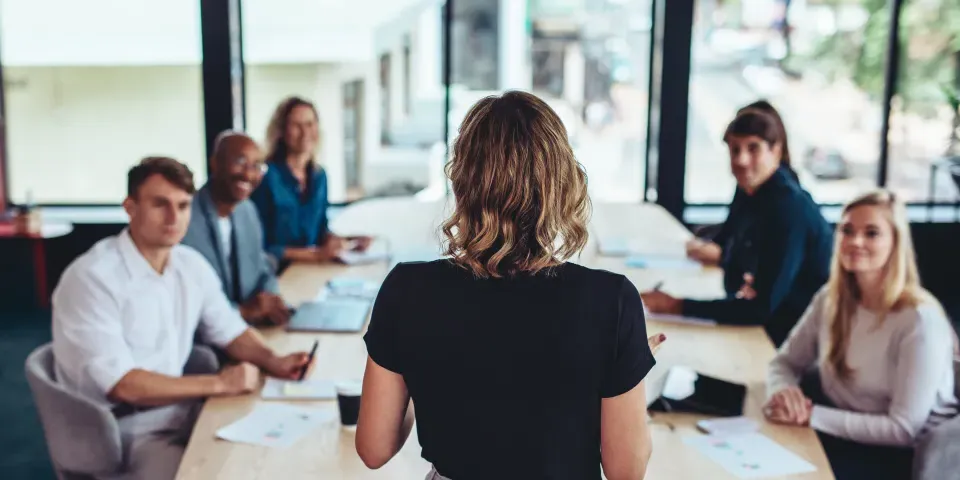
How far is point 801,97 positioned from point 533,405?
549cm

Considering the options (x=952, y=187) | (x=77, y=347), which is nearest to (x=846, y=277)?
(x=77, y=347)

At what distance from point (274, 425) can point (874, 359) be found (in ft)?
4.92

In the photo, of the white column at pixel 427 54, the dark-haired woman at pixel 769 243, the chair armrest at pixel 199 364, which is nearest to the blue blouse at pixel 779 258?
the dark-haired woman at pixel 769 243

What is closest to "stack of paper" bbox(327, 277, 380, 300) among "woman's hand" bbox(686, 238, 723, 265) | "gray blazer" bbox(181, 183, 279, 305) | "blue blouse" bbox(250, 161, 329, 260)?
"gray blazer" bbox(181, 183, 279, 305)

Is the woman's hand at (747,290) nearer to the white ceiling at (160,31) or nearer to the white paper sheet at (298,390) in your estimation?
the white paper sheet at (298,390)

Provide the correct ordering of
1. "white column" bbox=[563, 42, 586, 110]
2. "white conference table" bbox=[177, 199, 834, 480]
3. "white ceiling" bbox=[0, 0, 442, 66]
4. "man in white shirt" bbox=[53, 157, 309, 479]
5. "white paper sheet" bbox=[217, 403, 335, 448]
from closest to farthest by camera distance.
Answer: "white conference table" bbox=[177, 199, 834, 480]
"white paper sheet" bbox=[217, 403, 335, 448]
"man in white shirt" bbox=[53, 157, 309, 479]
"white ceiling" bbox=[0, 0, 442, 66]
"white column" bbox=[563, 42, 586, 110]

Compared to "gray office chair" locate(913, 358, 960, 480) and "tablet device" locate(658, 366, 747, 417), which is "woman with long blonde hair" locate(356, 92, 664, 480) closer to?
"tablet device" locate(658, 366, 747, 417)

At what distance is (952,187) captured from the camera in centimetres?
657

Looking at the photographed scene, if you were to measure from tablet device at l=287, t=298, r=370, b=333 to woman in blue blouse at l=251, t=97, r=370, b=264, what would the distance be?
922 millimetres

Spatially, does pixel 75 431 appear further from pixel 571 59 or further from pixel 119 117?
pixel 571 59

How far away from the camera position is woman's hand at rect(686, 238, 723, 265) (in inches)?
164

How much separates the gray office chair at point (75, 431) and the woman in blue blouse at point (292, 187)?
6.04 ft

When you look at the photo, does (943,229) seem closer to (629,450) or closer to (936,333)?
(936,333)

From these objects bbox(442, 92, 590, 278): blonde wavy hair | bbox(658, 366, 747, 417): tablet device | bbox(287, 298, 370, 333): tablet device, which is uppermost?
bbox(442, 92, 590, 278): blonde wavy hair
